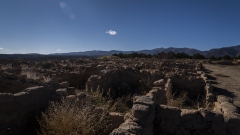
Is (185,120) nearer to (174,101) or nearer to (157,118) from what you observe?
(157,118)

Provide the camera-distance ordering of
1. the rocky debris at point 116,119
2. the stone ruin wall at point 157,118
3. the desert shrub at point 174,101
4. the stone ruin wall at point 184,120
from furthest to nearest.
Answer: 1. the desert shrub at point 174,101
2. the rocky debris at point 116,119
3. the stone ruin wall at point 184,120
4. the stone ruin wall at point 157,118

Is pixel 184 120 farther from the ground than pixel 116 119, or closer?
farther from the ground

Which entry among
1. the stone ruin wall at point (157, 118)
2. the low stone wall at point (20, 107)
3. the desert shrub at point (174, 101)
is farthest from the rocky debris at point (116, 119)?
the desert shrub at point (174, 101)

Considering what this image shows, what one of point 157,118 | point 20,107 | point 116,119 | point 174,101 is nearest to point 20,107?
point 20,107

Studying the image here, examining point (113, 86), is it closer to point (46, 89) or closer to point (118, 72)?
point (118, 72)

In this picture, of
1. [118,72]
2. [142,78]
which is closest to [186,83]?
[142,78]

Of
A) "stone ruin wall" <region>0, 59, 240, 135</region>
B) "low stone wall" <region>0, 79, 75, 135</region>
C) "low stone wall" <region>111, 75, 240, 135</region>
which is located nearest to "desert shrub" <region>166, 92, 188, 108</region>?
"stone ruin wall" <region>0, 59, 240, 135</region>

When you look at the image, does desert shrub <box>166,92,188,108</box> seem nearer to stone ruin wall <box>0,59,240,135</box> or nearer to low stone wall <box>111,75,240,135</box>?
stone ruin wall <box>0,59,240,135</box>

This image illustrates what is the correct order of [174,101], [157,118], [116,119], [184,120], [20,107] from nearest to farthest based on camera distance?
[184,120]
[157,118]
[116,119]
[20,107]
[174,101]

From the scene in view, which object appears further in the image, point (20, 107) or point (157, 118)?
point (20, 107)

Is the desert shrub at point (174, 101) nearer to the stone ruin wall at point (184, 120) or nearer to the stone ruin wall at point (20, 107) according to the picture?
the stone ruin wall at point (184, 120)

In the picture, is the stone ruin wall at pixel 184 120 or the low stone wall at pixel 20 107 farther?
the low stone wall at pixel 20 107

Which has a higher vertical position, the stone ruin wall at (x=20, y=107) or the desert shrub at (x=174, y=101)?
the stone ruin wall at (x=20, y=107)

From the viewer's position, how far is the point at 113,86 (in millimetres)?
11406
